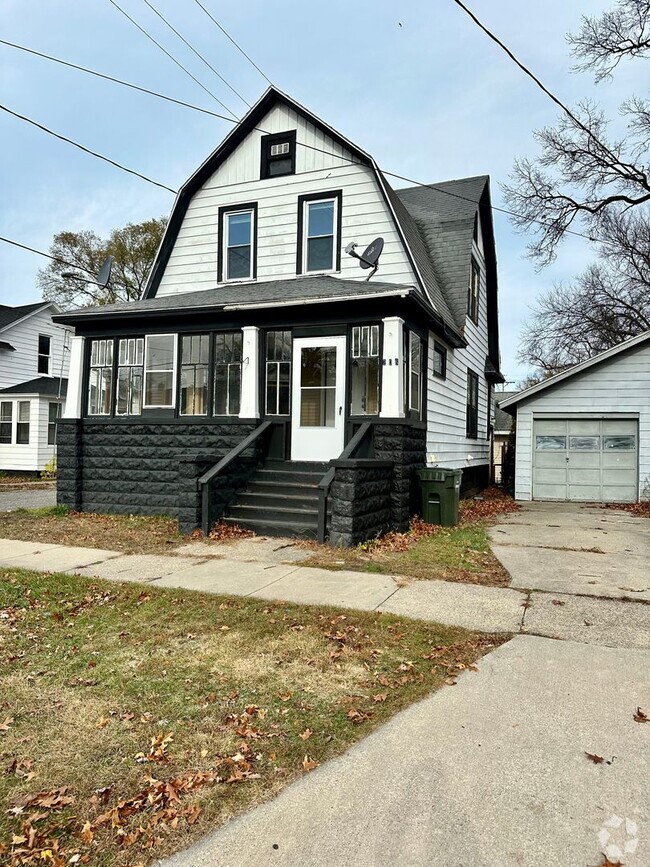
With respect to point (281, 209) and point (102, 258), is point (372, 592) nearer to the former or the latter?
point (281, 209)

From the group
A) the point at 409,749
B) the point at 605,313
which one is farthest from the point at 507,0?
the point at 605,313

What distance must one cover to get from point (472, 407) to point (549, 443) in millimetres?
2320

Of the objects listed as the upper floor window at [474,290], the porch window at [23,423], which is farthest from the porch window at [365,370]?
the porch window at [23,423]

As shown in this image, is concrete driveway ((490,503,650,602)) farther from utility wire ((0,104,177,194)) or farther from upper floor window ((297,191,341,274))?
utility wire ((0,104,177,194))

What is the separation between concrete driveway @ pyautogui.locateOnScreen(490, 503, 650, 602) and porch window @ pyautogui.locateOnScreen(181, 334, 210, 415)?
6075 mm

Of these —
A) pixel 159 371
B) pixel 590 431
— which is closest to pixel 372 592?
pixel 159 371

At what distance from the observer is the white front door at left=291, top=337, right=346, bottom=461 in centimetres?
1012

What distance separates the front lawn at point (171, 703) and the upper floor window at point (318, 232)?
8458 mm

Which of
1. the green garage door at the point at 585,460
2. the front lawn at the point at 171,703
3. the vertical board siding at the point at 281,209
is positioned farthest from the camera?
the green garage door at the point at 585,460

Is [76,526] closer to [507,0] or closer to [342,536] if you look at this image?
[342,536]

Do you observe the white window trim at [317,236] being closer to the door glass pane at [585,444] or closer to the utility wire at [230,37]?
the utility wire at [230,37]

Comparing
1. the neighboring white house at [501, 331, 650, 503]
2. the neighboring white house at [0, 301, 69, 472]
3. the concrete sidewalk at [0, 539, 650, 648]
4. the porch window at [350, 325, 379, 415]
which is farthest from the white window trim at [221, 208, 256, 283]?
the neighboring white house at [0, 301, 69, 472]

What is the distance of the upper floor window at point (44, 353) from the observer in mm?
25656

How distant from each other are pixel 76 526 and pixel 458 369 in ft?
31.0
